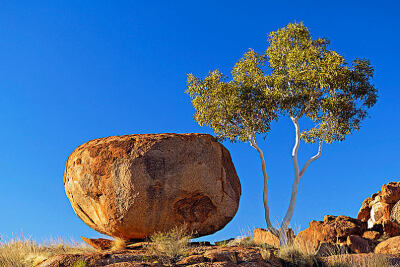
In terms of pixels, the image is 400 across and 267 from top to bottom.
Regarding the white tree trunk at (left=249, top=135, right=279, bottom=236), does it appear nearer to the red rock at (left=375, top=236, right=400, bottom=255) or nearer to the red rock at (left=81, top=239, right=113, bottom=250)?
the red rock at (left=375, top=236, right=400, bottom=255)

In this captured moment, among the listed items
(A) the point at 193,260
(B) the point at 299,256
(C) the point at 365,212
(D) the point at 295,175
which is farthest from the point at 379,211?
(A) the point at 193,260

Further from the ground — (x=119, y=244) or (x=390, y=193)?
(x=390, y=193)

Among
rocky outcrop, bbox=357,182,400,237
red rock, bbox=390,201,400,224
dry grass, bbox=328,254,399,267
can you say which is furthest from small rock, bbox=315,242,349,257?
red rock, bbox=390,201,400,224

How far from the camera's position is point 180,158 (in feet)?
47.6

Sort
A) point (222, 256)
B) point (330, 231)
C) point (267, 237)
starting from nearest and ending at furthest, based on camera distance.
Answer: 1. point (222, 256)
2. point (330, 231)
3. point (267, 237)

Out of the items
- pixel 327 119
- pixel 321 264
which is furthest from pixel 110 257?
pixel 327 119

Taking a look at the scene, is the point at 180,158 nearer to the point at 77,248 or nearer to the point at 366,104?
the point at 77,248

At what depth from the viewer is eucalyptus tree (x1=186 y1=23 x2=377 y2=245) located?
1891 centimetres

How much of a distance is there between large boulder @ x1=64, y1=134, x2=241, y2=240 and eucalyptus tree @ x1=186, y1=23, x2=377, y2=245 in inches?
155

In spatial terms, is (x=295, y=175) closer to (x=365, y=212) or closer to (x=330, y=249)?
(x=330, y=249)

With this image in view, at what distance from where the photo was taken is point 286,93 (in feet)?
64.4

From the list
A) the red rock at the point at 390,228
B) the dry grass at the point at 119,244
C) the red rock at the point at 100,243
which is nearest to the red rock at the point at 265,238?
the dry grass at the point at 119,244

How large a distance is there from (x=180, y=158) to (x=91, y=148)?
3180 mm

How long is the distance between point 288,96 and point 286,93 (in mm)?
247
